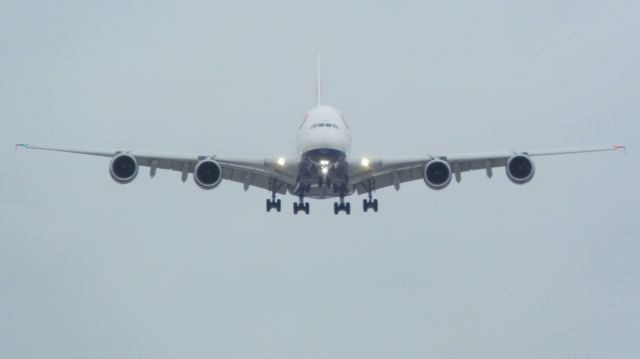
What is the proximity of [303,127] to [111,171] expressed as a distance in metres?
8.42

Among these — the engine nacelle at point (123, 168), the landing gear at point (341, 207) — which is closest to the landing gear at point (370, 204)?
the landing gear at point (341, 207)

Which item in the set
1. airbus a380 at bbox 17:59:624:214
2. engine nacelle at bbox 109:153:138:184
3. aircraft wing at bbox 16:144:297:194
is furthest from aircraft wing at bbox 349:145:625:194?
engine nacelle at bbox 109:153:138:184

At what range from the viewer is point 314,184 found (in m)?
45.7

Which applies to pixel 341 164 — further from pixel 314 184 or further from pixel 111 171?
pixel 111 171

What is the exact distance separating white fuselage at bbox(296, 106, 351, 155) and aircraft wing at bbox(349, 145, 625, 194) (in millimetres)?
1481

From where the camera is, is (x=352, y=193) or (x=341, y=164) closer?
(x=341, y=164)

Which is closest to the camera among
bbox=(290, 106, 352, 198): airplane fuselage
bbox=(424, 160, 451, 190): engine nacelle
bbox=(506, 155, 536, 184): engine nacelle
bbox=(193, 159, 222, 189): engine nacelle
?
bbox=(290, 106, 352, 198): airplane fuselage

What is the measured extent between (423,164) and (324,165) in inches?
187

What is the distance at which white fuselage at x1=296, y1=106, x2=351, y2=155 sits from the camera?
43.0 metres

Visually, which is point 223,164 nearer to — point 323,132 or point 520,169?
point 323,132

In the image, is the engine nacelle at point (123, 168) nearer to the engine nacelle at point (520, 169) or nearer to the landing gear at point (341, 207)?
the landing gear at point (341, 207)

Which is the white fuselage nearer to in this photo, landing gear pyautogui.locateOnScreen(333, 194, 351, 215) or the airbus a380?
the airbus a380

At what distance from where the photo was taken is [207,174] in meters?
44.5

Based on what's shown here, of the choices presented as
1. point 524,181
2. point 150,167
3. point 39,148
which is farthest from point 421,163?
point 39,148
